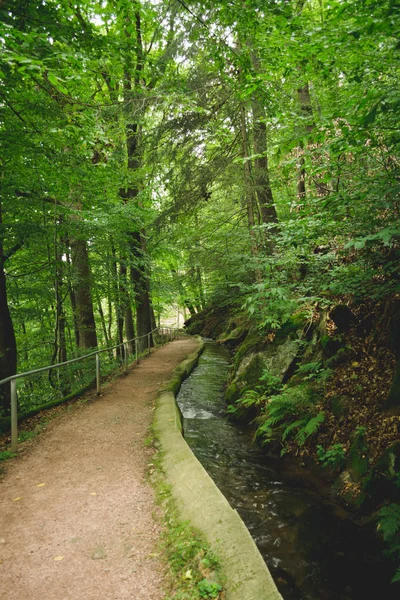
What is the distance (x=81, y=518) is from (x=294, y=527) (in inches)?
104

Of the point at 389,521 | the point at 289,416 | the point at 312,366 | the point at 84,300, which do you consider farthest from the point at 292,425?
the point at 84,300

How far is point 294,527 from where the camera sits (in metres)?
4.19

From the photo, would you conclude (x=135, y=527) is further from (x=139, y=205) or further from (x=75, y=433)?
(x=139, y=205)

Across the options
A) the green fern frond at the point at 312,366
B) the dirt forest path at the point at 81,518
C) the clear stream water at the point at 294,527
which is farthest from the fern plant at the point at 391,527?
the green fern frond at the point at 312,366

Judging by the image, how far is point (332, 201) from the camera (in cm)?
437

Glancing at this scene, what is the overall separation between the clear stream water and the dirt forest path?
141 cm

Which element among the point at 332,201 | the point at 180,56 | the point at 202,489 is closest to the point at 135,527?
the point at 202,489

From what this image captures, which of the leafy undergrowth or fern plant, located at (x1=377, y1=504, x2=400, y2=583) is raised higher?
the leafy undergrowth

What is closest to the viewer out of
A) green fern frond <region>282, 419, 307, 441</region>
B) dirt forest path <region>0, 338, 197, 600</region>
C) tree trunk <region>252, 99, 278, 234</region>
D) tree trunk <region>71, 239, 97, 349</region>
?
dirt forest path <region>0, 338, 197, 600</region>

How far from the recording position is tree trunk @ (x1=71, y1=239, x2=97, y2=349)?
10500mm

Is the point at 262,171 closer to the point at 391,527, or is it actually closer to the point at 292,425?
the point at 292,425

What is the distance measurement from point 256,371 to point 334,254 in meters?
3.60

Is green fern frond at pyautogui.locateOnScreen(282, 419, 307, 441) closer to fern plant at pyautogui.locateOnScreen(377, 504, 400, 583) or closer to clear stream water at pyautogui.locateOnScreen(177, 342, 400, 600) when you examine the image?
clear stream water at pyautogui.locateOnScreen(177, 342, 400, 600)

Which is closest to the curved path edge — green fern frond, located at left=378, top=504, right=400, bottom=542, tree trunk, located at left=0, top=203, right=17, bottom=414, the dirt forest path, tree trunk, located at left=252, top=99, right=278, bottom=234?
the dirt forest path
